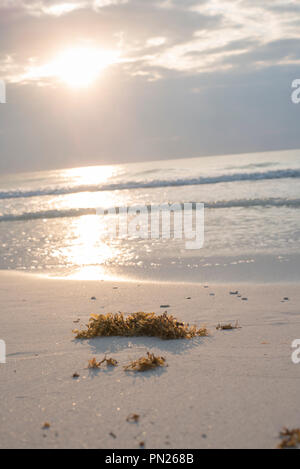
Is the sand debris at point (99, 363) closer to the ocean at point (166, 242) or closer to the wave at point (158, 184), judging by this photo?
the ocean at point (166, 242)

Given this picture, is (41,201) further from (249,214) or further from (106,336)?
(106,336)

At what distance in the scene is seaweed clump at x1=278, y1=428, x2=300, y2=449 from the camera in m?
2.24

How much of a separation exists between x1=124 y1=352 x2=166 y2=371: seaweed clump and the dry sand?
0.07 metres

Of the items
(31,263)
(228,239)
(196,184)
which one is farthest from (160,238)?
(196,184)

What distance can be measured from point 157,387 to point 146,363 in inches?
11.4

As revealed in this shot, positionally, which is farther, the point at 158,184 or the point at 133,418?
the point at 158,184

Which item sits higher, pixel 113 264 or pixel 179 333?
pixel 113 264

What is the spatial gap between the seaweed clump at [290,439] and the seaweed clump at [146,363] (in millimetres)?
1148

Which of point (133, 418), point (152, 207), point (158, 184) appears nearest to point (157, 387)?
point (133, 418)

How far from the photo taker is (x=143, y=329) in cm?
396

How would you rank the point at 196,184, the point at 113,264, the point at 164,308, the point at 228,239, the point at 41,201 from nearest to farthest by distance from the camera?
the point at 164,308 → the point at 113,264 → the point at 228,239 → the point at 41,201 → the point at 196,184

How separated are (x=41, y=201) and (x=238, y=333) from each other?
70.9 feet

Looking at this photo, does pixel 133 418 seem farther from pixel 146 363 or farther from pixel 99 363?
pixel 99 363

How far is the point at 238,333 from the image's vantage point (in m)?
4.07
